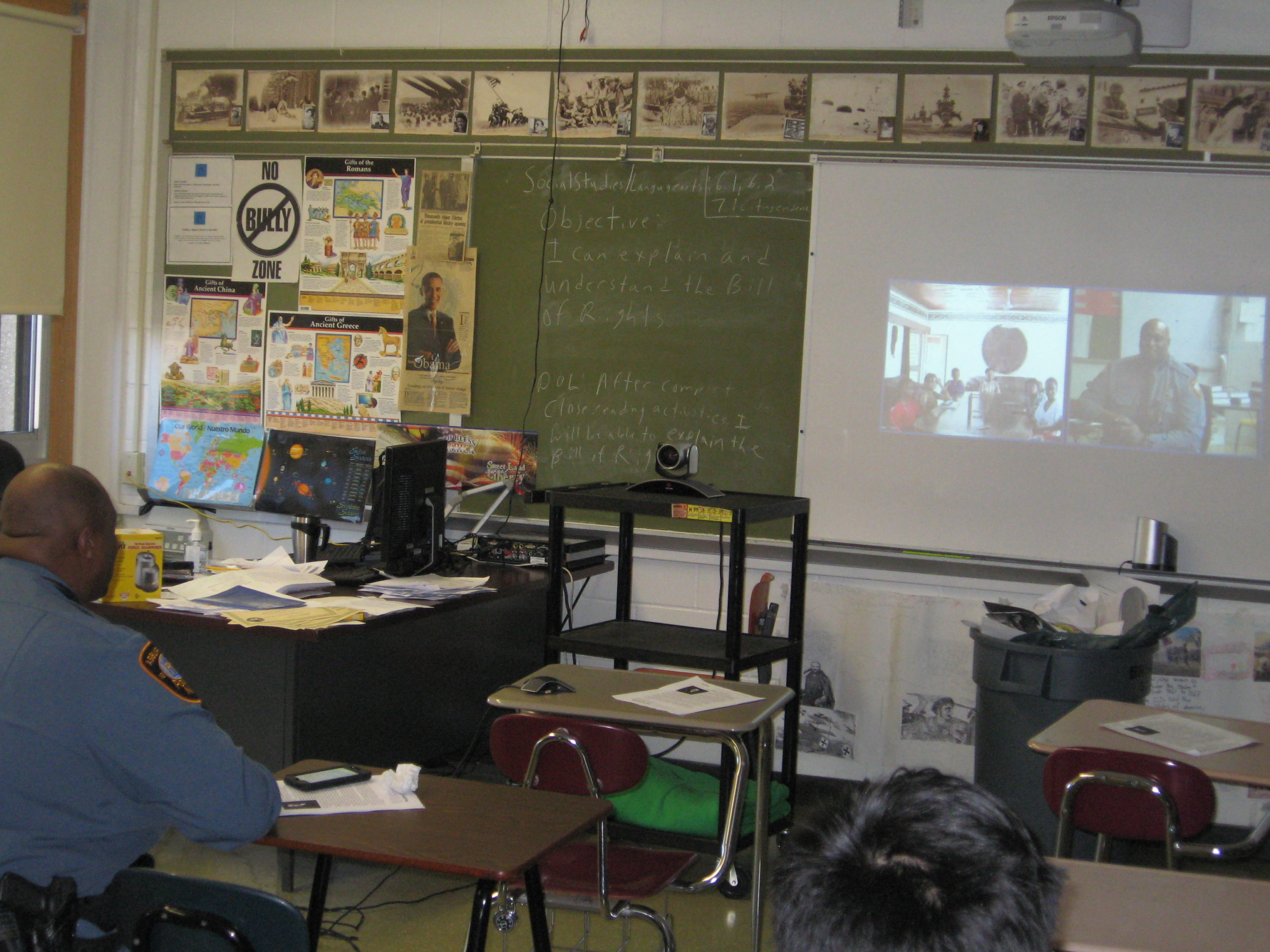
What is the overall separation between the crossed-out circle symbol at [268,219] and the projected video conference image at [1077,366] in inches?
97.3

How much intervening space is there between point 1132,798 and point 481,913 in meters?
1.44

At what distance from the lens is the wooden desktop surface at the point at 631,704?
2.44 meters

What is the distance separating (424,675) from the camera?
3.61 metres

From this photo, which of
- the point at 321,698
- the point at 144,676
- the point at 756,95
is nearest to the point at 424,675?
the point at 321,698

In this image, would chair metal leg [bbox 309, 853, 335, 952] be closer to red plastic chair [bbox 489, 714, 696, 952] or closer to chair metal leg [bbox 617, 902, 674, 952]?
red plastic chair [bbox 489, 714, 696, 952]

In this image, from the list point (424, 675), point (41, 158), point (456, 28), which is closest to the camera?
point (424, 675)

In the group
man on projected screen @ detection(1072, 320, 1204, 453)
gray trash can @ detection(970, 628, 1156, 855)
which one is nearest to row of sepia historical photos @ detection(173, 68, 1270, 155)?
man on projected screen @ detection(1072, 320, 1204, 453)

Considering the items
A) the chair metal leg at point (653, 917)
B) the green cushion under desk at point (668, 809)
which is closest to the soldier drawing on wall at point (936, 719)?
the green cushion under desk at point (668, 809)

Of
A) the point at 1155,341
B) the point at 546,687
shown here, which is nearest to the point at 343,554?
the point at 546,687

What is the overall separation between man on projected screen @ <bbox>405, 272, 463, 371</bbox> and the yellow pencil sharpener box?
1608 millimetres

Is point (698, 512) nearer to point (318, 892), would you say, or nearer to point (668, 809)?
point (668, 809)

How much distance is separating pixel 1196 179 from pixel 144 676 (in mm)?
3701

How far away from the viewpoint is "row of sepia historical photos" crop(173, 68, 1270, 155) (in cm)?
393

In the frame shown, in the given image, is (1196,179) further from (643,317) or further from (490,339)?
(490,339)
